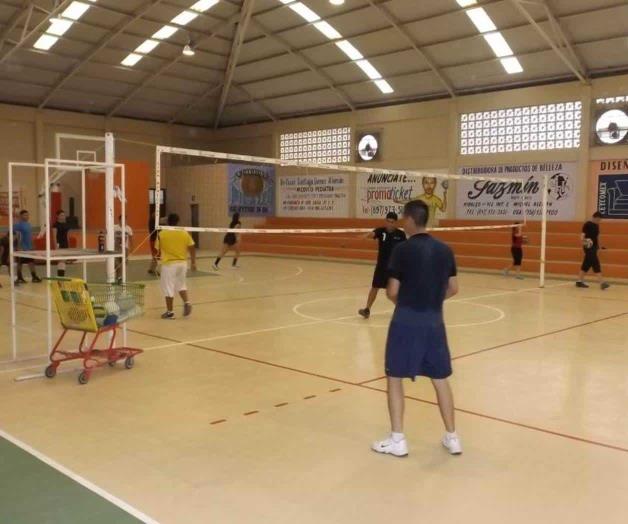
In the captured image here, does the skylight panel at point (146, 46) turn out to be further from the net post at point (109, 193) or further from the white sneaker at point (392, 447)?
the white sneaker at point (392, 447)

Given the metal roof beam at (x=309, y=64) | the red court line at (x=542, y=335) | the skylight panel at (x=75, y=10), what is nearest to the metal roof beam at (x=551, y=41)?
the metal roof beam at (x=309, y=64)

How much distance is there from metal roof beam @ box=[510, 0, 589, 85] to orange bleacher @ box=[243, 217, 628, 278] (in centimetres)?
448

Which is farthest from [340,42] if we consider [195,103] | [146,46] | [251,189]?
[195,103]

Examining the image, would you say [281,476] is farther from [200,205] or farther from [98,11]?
[200,205]

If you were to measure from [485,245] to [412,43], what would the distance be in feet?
22.3

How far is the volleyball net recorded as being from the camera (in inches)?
826

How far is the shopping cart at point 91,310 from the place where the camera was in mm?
6324

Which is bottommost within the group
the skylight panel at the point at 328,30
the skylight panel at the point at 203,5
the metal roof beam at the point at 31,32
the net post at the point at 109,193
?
the net post at the point at 109,193

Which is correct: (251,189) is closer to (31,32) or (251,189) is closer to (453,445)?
(31,32)

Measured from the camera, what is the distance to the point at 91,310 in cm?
628

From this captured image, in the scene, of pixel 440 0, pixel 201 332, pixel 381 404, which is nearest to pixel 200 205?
pixel 440 0

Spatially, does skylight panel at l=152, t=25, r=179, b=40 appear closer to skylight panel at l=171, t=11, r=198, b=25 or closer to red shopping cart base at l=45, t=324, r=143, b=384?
skylight panel at l=171, t=11, r=198, b=25

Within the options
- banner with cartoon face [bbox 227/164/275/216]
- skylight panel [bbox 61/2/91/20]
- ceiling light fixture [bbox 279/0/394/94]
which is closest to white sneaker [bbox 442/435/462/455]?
ceiling light fixture [bbox 279/0/394/94]

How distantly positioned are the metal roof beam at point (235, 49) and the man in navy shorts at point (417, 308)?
1759cm
